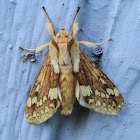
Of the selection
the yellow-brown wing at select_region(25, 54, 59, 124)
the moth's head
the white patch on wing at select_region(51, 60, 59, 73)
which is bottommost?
the yellow-brown wing at select_region(25, 54, 59, 124)

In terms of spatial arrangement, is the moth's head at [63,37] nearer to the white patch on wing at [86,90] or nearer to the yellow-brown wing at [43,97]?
the yellow-brown wing at [43,97]

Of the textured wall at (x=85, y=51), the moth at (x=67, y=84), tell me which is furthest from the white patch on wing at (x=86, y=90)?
the textured wall at (x=85, y=51)

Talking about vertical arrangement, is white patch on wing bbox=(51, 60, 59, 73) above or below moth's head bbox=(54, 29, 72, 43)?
below

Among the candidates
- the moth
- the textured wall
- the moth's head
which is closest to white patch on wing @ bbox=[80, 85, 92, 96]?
the moth

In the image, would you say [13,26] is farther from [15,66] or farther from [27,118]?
[27,118]

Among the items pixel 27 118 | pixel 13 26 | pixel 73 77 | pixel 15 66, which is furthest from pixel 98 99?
pixel 13 26

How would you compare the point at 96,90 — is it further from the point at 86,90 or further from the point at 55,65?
the point at 55,65

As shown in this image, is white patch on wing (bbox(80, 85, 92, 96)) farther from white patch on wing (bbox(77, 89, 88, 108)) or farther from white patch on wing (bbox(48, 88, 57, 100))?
white patch on wing (bbox(48, 88, 57, 100))
